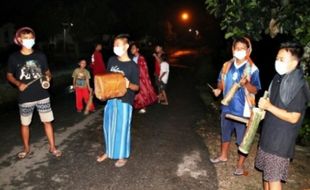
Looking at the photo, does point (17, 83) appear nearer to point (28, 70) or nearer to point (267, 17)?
point (28, 70)

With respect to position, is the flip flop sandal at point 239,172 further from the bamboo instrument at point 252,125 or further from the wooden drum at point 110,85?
the wooden drum at point 110,85

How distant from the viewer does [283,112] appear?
12.2 feet

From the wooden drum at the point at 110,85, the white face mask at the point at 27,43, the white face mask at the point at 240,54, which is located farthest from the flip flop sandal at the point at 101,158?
the white face mask at the point at 240,54

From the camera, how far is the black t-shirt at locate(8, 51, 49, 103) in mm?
5531

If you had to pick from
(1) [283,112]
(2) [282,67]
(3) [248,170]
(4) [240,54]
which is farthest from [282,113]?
(3) [248,170]

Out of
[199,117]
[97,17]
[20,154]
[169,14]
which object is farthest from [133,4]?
[20,154]

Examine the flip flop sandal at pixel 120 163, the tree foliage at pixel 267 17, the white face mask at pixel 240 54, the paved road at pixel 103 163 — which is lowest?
the paved road at pixel 103 163

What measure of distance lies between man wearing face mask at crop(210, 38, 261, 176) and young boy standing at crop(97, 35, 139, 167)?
1.44 m

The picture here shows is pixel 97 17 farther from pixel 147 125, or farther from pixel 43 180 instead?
pixel 43 180

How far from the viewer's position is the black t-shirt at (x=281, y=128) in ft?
12.2

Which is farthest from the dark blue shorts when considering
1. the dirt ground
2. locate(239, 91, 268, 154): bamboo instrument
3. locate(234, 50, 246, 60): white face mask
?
locate(234, 50, 246, 60): white face mask

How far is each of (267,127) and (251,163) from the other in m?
2.20

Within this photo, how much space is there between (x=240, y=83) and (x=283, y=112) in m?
1.43

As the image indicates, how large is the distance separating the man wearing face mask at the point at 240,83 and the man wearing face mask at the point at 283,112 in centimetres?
110
